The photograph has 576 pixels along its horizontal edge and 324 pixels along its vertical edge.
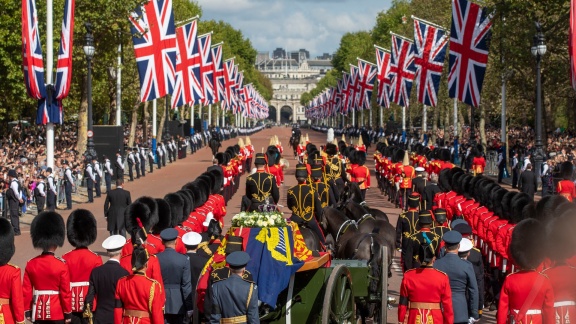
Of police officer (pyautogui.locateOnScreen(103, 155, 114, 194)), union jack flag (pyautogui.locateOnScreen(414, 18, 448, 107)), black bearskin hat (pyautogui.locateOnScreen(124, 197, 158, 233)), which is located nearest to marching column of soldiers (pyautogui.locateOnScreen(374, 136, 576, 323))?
black bearskin hat (pyautogui.locateOnScreen(124, 197, 158, 233))

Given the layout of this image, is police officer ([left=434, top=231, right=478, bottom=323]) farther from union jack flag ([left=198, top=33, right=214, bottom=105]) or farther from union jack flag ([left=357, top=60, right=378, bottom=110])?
union jack flag ([left=357, top=60, right=378, bottom=110])

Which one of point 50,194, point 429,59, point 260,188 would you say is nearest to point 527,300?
point 260,188

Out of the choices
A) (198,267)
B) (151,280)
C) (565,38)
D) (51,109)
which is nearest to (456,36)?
(565,38)

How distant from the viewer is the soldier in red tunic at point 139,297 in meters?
8.63

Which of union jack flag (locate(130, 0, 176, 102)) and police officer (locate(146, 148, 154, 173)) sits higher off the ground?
union jack flag (locate(130, 0, 176, 102))

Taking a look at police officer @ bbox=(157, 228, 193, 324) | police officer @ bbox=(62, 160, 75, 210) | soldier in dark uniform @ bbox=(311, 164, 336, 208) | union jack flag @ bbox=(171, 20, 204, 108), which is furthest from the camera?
union jack flag @ bbox=(171, 20, 204, 108)

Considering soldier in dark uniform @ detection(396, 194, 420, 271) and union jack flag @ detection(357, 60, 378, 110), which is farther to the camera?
union jack flag @ detection(357, 60, 378, 110)

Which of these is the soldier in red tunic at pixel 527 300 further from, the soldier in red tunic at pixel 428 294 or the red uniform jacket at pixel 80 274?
the red uniform jacket at pixel 80 274

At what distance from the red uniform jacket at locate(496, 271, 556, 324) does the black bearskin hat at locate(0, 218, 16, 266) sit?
4.35 m

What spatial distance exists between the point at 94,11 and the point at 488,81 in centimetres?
1805

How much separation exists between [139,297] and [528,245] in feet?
10.7

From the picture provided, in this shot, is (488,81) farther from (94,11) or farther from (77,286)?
(77,286)

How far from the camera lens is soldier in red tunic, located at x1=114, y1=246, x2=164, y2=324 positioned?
8.63 m

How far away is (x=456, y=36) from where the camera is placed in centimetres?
3170
